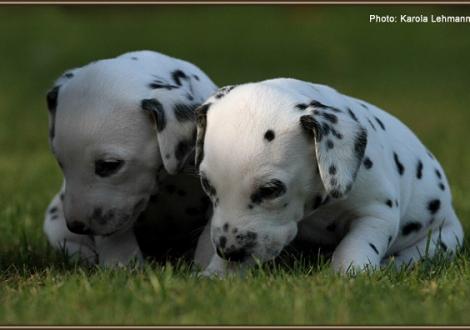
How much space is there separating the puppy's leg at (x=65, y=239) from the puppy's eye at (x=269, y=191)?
1.58 meters

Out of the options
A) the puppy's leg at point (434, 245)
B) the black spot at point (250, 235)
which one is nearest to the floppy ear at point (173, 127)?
the black spot at point (250, 235)

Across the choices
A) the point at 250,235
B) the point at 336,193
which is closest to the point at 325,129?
the point at 336,193

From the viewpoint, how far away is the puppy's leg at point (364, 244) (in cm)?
581

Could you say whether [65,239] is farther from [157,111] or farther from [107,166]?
[157,111]

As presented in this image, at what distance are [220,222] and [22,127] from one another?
9.97 m

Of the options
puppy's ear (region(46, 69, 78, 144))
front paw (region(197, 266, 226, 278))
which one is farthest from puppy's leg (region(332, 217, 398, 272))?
puppy's ear (region(46, 69, 78, 144))

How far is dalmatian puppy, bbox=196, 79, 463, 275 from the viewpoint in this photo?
552 cm

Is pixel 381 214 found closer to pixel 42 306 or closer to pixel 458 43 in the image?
pixel 42 306

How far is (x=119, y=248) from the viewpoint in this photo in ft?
21.5

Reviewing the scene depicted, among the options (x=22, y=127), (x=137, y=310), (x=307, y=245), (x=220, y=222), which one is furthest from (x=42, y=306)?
(x=22, y=127)

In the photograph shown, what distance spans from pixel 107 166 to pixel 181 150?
44cm

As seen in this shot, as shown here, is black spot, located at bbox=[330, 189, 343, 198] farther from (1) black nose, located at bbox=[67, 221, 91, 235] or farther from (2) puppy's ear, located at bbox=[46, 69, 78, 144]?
(2) puppy's ear, located at bbox=[46, 69, 78, 144]

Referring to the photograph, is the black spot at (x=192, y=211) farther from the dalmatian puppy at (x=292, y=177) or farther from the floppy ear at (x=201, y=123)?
the floppy ear at (x=201, y=123)

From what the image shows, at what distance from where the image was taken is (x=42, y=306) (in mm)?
4992
